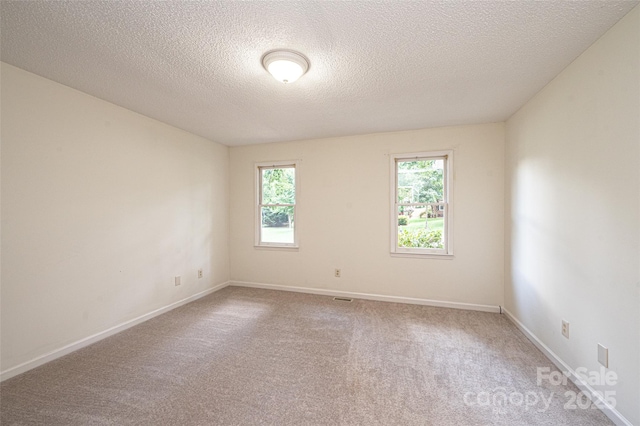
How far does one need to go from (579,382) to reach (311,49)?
3126 mm

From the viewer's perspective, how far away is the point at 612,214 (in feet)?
5.16

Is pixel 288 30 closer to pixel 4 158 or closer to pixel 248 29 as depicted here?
pixel 248 29

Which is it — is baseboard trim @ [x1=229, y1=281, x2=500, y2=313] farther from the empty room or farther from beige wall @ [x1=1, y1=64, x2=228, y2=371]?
beige wall @ [x1=1, y1=64, x2=228, y2=371]

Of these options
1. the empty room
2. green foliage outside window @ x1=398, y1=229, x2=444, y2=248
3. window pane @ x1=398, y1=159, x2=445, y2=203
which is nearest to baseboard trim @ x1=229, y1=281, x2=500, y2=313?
the empty room

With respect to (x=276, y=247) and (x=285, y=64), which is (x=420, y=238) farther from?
(x=285, y=64)

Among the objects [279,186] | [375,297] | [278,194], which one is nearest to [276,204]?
[278,194]

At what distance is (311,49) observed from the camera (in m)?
1.80

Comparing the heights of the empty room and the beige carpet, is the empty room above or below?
above

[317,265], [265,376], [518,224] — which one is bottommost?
[265,376]

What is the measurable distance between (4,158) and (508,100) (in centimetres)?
452

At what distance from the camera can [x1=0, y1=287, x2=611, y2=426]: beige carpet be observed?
5.25 ft

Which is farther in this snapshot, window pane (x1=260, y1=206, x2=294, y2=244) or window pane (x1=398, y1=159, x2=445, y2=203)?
window pane (x1=260, y1=206, x2=294, y2=244)

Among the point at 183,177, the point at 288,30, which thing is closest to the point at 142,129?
the point at 183,177

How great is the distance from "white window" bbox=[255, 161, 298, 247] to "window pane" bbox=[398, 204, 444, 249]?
66.7 inches
